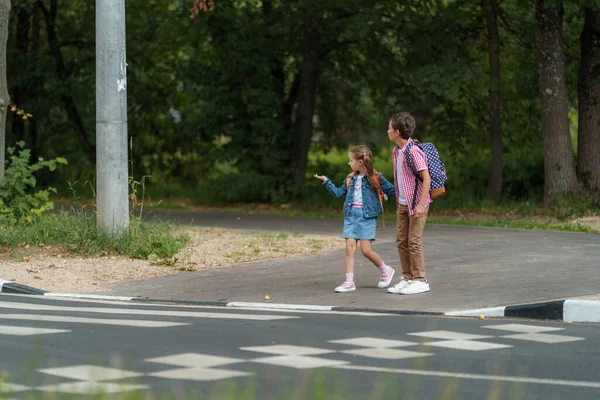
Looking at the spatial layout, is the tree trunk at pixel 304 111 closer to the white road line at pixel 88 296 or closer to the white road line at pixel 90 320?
the white road line at pixel 88 296

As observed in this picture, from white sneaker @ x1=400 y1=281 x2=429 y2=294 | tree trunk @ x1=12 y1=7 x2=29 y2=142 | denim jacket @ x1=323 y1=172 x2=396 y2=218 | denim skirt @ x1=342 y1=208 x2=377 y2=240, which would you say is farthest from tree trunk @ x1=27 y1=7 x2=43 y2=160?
white sneaker @ x1=400 y1=281 x2=429 y2=294

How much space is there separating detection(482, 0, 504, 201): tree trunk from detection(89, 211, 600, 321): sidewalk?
7920 mm

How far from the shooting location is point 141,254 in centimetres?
1359

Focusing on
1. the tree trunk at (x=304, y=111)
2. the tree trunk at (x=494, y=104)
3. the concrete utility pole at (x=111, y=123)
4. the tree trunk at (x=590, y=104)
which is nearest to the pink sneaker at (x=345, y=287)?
the concrete utility pole at (x=111, y=123)

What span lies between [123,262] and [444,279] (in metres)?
4.07

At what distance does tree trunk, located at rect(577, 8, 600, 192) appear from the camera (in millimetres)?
21375

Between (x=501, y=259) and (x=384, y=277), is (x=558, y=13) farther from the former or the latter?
(x=384, y=277)

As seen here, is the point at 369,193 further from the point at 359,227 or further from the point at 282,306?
the point at 282,306

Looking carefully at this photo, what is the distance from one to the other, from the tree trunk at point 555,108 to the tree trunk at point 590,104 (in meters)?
0.48

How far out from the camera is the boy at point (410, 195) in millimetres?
10602

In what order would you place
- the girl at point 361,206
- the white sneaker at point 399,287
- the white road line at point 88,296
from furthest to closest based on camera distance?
the white road line at point 88,296 → the girl at point 361,206 → the white sneaker at point 399,287

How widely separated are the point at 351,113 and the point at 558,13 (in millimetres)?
8970

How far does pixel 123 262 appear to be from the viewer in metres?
13.3

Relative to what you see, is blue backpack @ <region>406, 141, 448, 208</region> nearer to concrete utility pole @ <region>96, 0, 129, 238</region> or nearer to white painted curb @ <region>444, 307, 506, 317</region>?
white painted curb @ <region>444, 307, 506, 317</region>
